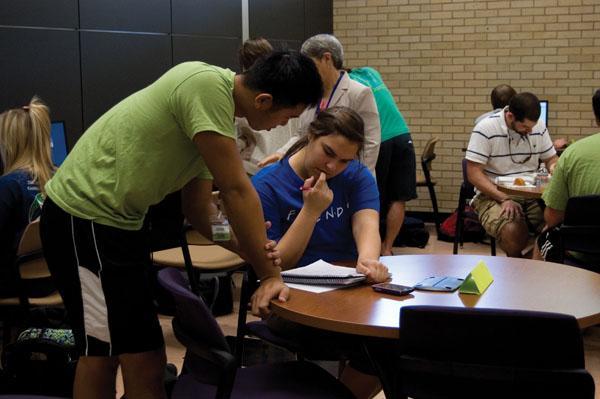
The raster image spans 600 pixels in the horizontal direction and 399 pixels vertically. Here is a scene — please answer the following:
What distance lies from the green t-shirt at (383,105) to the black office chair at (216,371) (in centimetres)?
315

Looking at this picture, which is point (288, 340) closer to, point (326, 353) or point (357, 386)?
point (326, 353)

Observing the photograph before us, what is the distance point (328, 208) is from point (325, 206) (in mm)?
186

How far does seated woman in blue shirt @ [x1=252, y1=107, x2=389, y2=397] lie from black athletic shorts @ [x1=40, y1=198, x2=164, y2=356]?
526 mm

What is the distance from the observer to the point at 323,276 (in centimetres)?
239

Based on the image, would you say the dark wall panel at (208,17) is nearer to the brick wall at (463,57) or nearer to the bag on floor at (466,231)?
the brick wall at (463,57)

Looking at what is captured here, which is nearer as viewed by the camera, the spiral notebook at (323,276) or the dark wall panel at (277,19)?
the spiral notebook at (323,276)

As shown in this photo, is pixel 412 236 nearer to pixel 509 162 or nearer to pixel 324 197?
pixel 509 162

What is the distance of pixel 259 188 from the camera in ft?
9.18

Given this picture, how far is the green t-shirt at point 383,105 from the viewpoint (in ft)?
17.2

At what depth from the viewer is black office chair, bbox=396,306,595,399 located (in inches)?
71.9

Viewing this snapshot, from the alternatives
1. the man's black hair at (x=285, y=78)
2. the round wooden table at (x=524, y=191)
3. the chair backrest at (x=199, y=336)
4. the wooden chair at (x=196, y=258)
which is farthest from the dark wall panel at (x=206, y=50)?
the chair backrest at (x=199, y=336)

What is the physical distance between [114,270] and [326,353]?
0.75 meters

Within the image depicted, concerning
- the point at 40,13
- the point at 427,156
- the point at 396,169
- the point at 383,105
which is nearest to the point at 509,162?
the point at 396,169

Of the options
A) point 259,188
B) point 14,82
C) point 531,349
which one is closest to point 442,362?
point 531,349
